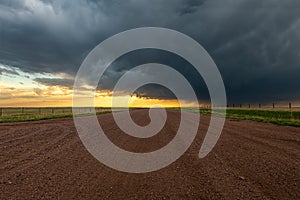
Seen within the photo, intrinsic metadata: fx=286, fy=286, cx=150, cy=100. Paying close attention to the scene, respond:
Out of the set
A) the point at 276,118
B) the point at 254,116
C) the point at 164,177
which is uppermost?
the point at 254,116

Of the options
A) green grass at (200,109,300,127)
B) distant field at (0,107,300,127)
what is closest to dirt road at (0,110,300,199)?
green grass at (200,109,300,127)

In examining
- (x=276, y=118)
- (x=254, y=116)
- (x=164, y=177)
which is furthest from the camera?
(x=254, y=116)

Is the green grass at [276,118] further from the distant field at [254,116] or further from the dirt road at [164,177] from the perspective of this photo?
the dirt road at [164,177]

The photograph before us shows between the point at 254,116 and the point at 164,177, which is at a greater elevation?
the point at 254,116

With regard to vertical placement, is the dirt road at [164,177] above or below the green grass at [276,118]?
below

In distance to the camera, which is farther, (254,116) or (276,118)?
(254,116)

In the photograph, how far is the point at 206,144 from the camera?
36.2 ft

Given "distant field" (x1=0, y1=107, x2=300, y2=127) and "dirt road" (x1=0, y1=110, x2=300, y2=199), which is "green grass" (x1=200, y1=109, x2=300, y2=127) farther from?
"dirt road" (x1=0, y1=110, x2=300, y2=199)

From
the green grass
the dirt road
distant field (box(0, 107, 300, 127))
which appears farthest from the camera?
distant field (box(0, 107, 300, 127))

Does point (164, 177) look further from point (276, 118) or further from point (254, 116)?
point (254, 116)

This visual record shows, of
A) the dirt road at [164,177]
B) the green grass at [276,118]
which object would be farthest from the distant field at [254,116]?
the dirt road at [164,177]

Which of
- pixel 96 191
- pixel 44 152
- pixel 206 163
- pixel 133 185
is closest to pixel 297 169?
pixel 206 163

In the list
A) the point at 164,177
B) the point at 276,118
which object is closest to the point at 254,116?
the point at 276,118

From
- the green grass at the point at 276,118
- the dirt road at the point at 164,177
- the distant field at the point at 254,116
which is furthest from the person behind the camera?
the distant field at the point at 254,116
